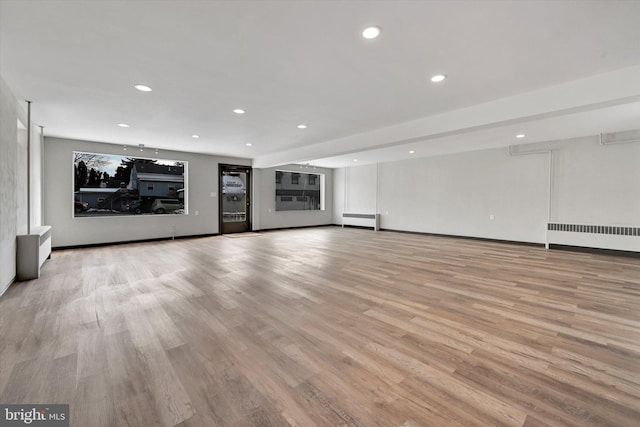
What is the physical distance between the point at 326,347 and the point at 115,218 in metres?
7.34

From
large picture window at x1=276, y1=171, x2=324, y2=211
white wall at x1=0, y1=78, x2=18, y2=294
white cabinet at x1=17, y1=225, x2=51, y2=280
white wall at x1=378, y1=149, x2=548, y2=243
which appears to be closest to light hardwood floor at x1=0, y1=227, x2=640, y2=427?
white cabinet at x1=17, y1=225, x2=51, y2=280

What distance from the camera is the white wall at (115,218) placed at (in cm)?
619

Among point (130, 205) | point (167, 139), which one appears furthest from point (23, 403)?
point (130, 205)

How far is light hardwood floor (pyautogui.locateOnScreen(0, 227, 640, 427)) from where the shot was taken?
1.51m

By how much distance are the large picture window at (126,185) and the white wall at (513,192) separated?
7147 millimetres

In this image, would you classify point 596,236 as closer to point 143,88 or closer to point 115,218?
point 143,88

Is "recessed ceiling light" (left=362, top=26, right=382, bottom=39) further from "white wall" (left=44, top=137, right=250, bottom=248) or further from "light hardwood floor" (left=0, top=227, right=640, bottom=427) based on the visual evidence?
"white wall" (left=44, top=137, right=250, bottom=248)

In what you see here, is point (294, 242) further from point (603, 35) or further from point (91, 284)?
point (603, 35)

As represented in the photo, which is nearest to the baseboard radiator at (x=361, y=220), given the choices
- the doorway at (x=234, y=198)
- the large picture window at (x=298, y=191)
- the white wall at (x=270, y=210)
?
the large picture window at (x=298, y=191)

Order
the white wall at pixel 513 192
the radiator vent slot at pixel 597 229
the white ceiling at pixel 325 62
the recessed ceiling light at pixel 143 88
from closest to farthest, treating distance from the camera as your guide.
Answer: the white ceiling at pixel 325 62, the recessed ceiling light at pixel 143 88, the radiator vent slot at pixel 597 229, the white wall at pixel 513 192

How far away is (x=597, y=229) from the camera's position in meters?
6.02

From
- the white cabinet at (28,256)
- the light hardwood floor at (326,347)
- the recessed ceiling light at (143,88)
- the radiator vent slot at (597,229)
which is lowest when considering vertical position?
Result: the light hardwood floor at (326,347)

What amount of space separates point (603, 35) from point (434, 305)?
2910 mm

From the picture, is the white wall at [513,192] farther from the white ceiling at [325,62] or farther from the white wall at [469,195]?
the white ceiling at [325,62]
